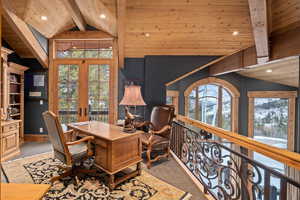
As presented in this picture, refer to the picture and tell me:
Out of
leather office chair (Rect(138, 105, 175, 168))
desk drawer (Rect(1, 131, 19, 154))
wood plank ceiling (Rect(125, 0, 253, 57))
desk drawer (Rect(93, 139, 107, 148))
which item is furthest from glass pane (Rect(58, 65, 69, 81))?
desk drawer (Rect(93, 139, 107, 148))

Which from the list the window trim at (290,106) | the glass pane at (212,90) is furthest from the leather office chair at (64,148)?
the window trim at (290,106)

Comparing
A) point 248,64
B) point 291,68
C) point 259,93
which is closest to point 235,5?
point 248,64

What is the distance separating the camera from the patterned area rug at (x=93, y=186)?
6.86 ft

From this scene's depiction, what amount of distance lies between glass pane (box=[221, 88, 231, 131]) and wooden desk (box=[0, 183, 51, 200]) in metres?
6.34

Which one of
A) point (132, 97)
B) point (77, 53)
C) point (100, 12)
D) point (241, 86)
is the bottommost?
point (132, 97)

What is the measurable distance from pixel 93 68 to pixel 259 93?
565 cm

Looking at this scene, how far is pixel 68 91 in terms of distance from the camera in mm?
4418

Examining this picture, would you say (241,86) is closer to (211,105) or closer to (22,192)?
(211,105)

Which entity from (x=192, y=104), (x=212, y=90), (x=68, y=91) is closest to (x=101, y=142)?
(x=68, y=91)

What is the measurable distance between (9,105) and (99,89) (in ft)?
6.46

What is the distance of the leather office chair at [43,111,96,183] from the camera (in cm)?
210

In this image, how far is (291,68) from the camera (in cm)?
465

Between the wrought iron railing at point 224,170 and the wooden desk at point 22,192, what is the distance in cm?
148

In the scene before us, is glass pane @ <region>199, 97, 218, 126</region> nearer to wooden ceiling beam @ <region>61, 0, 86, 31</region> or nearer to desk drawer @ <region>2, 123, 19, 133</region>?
wooden ceiling beam @ <region>61, 0, 86, 31</region>
